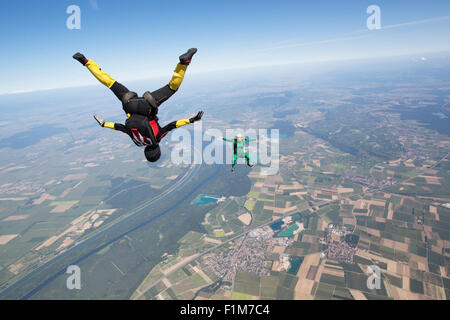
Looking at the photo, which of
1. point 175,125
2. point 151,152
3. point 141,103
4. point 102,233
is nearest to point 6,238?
point 102,233

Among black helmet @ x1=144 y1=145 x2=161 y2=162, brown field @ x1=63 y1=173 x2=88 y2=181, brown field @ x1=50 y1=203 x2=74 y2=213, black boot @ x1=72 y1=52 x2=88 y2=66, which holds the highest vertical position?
black boot @ x1=72 y1=52 x2=88 y2=66

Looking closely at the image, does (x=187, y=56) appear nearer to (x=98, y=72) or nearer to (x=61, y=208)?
(x=98, y=72)

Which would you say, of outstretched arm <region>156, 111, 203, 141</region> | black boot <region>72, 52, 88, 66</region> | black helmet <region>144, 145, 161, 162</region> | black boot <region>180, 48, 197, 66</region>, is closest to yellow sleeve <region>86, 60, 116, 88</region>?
black boot <region>72, 52, 88, 66</region>

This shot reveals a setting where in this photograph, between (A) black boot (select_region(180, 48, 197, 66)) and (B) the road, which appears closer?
(A) black boot (select_region(180, 48, 197, 66))

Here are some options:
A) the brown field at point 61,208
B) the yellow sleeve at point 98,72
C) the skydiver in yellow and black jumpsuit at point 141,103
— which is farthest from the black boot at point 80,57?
the brown field at point 61,208

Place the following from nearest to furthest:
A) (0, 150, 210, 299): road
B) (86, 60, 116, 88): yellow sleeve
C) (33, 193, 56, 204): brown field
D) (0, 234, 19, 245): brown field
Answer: (86, 60, 116, 88): yellow sleeve < (0, 150, 210, 299): road < (0, 234, 19, 245): brown field < (33, 193, 56, 204): brown field

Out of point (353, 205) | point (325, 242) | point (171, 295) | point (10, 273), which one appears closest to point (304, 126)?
point (353, 205)

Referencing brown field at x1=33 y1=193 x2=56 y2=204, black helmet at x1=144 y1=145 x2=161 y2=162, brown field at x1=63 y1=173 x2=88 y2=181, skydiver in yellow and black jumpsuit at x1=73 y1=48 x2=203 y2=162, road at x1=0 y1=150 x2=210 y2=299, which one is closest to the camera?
skydiver in yellow and black jumpsuit at x1=73 y1=48 x2=203 y2=162

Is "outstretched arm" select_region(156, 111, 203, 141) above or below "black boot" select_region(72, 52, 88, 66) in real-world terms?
below

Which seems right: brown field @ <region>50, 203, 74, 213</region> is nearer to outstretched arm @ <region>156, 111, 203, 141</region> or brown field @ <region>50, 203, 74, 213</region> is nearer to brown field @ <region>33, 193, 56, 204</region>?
brown field @ <region>33, 193, 56, 204</region>
